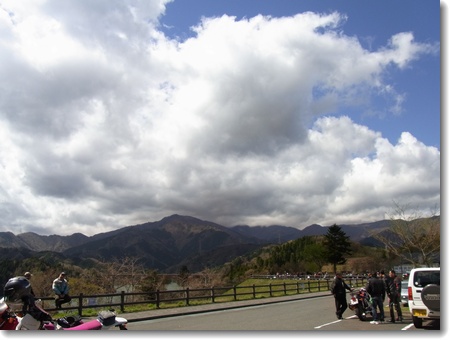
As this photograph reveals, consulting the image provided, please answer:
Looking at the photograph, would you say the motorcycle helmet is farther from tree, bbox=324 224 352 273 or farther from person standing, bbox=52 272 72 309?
tree, bbox=324 224 352 273

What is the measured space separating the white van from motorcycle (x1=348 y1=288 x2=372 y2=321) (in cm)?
237

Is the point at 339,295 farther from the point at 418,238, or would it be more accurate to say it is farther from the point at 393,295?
the point at 418,238

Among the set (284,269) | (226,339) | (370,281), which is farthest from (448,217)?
(284,269)

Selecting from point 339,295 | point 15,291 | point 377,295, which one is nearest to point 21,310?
point 15,291

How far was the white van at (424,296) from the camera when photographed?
9.93m

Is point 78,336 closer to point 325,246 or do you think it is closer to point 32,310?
point 32,310

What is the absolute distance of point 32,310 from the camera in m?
6.77

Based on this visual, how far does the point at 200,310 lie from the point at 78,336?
1370 cm

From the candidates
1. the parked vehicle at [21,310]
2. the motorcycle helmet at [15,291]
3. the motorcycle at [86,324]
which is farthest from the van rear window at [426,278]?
the motorcycle helmet at [15,291]

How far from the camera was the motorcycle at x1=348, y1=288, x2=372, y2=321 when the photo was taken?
14.4 meters

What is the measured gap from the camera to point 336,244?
106 metres

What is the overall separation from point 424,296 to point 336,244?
99291mm

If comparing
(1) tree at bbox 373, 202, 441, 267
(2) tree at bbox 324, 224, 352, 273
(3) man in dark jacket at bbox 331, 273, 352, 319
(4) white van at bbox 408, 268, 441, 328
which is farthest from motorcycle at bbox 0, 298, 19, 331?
(2) tree at bbox 324, 224, 352, 273

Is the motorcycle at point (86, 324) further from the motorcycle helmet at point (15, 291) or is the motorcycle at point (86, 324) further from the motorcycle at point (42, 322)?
the motorcycle helmet at point (15, 291)
